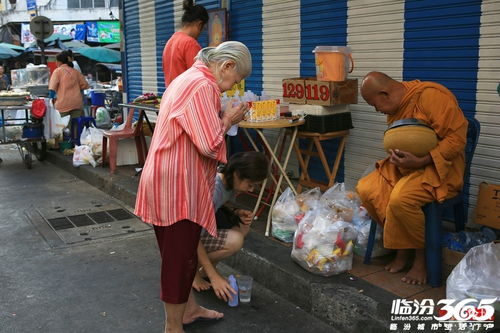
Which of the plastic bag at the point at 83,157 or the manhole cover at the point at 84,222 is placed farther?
the plastic bag at the point at 83,157

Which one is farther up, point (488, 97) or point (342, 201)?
point (488, 97)

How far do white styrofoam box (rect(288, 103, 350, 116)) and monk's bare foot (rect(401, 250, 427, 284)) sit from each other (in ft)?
5.24

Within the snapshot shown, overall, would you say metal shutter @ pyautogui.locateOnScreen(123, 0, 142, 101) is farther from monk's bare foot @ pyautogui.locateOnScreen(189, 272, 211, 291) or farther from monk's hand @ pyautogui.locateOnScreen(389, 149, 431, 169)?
monk's hand @ pyautogui.locateOnScreen(389, 149, 431, 169)

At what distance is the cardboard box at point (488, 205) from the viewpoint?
3650 mm

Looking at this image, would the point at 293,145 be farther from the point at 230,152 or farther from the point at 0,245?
the point at 0,245

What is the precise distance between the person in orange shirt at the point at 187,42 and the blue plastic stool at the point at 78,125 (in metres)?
4.52

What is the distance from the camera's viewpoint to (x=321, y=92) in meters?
4.59

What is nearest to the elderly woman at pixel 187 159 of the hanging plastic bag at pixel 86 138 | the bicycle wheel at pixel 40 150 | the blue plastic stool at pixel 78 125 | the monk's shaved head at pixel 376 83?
the monk's shaved head at pixel 376 83

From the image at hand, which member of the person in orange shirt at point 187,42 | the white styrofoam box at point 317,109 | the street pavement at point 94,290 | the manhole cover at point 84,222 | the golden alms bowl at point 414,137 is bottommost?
the street pavement at point 94,290

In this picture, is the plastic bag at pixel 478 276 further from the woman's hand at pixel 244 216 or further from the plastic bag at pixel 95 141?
the plastic bag at pixel 95 141

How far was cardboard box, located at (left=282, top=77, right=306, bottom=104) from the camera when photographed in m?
4.79

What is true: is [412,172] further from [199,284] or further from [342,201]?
[199,284]

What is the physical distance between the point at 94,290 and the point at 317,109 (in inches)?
94.3

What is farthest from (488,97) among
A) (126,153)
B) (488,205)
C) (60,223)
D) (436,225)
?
(126,153)
